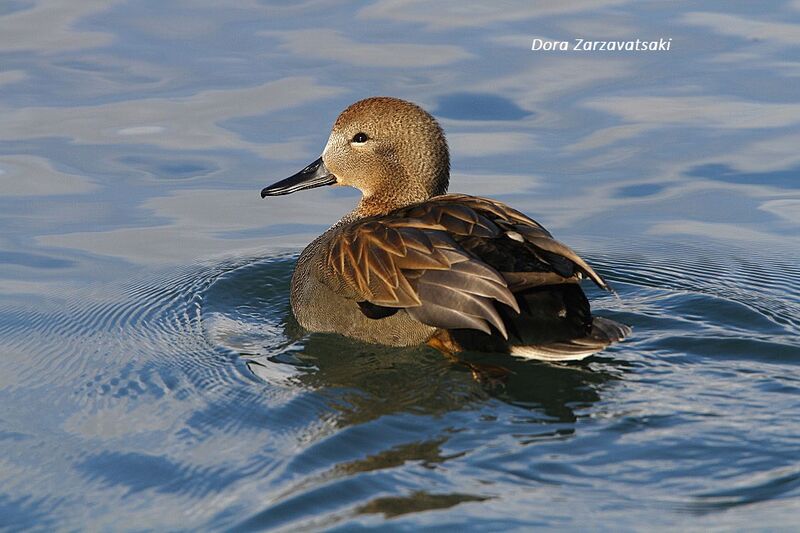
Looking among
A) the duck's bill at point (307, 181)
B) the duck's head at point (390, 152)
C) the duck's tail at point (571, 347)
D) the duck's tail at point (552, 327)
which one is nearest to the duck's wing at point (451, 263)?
the duck's tail at point (552, 327)

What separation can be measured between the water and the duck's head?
0.99 metres

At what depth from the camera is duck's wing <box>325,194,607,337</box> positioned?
664 centimetres

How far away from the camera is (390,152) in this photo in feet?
27.1

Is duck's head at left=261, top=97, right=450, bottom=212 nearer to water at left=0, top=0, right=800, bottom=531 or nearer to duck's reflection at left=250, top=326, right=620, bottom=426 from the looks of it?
water at left=0, top=0, right=800, bottom=531

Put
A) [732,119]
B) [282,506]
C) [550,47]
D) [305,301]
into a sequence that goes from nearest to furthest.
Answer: [282,506] → [305,301] → [732,119] → [550,47]

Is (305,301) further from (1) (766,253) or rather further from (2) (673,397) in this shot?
(1) (766,253)

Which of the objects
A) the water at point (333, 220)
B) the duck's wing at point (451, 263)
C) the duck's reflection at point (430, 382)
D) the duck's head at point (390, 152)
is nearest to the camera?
the water at point (333, 220)

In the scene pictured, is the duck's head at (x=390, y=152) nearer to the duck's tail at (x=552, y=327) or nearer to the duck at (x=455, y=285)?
the duck at (x=455, y=285)

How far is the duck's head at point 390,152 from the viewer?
26.9 feet

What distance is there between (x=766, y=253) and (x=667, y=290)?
122 centimetres

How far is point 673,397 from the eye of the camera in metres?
6.38

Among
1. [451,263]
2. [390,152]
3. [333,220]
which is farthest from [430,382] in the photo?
[333,220]

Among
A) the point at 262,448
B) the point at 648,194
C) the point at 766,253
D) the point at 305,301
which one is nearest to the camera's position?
the point at 262,448

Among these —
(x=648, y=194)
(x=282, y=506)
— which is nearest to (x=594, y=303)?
(x=648, y=194)
